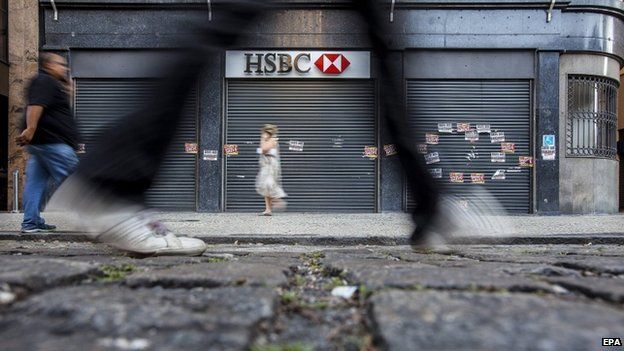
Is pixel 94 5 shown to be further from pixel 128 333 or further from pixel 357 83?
pixel 128 333

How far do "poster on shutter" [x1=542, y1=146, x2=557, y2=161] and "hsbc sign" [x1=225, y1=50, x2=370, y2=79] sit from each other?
4.12 metres

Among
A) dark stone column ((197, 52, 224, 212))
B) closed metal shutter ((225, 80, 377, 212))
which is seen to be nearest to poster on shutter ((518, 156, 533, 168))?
closed metal shutter ((225, 80, 377, 212))

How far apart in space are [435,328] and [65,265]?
1.38 m

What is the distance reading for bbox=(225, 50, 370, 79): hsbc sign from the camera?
12.3m

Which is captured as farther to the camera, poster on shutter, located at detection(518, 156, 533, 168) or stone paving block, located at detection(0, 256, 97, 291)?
poster on shutter, located at detection(518, 156, 533, 168)

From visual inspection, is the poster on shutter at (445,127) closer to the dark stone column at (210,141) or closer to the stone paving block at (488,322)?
the dark stone column at (210,141)

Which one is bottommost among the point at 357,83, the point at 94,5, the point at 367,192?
the point at 367,192

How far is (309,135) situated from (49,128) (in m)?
7.26

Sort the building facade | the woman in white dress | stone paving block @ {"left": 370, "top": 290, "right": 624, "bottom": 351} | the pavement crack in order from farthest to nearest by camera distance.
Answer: the building facade < the woman in white dress < the pavement crack < stone paving block @ {"left": 370, "top": 290, "right": 624, "bottom": 351}

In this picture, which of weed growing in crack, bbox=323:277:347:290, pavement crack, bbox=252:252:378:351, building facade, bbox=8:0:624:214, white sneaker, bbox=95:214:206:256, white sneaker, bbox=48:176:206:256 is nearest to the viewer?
pavement crack, bbox=252:252:378:351

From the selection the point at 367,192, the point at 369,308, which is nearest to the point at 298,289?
the point at 369,308

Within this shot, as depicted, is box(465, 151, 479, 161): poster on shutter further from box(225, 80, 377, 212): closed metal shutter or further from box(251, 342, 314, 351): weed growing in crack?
box(251, 342, 314, 351): weed growing in crack

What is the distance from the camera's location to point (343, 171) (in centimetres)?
1245
